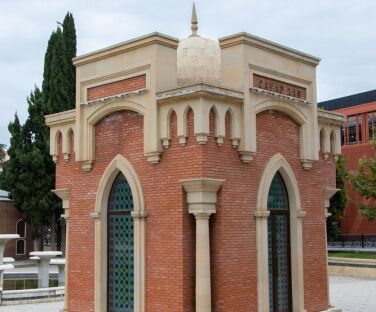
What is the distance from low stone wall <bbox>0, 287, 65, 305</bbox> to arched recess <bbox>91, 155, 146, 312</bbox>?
5.89m

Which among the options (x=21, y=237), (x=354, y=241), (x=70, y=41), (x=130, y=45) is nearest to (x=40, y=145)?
(x=21, y=237)

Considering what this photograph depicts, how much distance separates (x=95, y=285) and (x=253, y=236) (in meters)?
2.83

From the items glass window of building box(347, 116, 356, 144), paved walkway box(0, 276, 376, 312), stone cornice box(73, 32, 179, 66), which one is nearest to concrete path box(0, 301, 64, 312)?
paved walkway box(0, 276, 376, 312)

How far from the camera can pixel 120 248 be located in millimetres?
9656

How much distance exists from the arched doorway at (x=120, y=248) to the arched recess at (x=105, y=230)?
86mm

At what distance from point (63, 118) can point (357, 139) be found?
29.7 meters

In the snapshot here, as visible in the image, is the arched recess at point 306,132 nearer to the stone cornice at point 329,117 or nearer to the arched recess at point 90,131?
the stone cornice at point 329,117

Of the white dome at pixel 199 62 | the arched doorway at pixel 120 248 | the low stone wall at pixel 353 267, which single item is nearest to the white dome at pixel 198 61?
the white dome at pixel 199 62

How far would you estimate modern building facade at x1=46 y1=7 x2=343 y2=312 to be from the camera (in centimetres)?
852

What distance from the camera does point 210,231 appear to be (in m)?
8.63

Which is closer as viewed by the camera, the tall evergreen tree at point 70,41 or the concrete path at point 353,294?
the concrete path at point 353,294

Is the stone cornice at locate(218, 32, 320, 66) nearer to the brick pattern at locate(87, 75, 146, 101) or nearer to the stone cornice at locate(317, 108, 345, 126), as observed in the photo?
the stone cornice at locate(317, 108, 345, 126)

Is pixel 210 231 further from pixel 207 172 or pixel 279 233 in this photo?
pixel 279 233

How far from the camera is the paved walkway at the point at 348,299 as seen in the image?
1341 centimetres
